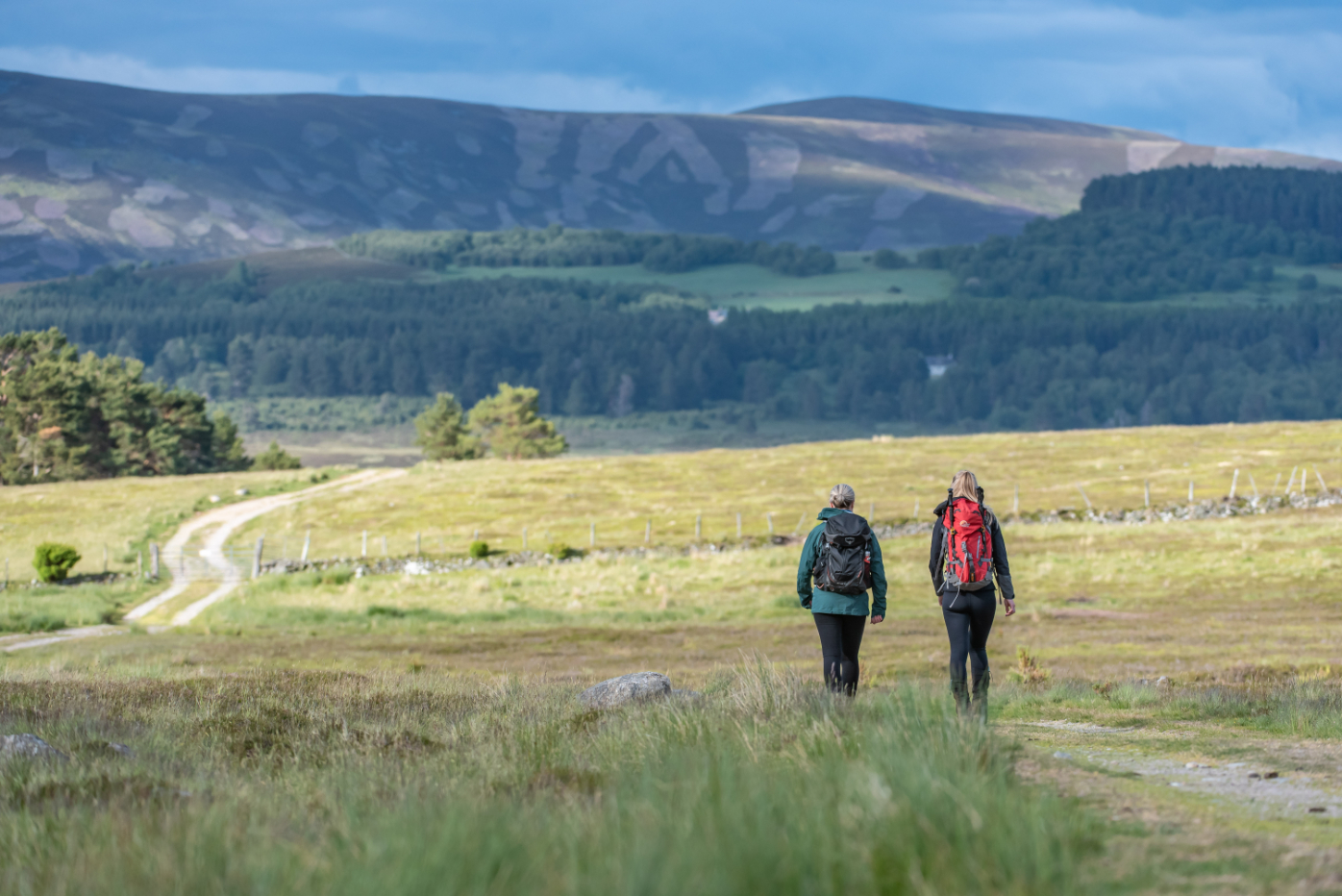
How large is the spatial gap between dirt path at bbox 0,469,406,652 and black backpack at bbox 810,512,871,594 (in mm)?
23043

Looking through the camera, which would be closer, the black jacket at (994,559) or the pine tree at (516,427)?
the black jacket at (994,559)

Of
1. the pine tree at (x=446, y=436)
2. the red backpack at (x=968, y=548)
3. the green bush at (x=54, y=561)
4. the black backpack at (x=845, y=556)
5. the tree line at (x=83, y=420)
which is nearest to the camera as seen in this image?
the red backpack at (x=968, y=548)

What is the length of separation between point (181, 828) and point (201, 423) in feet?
358

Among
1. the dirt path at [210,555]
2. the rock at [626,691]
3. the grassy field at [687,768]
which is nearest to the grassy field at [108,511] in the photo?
the dirt path at [210,555]

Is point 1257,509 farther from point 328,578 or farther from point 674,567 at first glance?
point 328,578

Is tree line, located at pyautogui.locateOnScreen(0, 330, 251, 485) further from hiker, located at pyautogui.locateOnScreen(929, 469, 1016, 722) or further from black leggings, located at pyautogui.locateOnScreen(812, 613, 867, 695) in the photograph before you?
hiker, located at pyautogui.locateOnScreen(929, 469, 1016, 722)

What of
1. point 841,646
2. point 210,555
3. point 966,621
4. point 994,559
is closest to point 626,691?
point 841,646

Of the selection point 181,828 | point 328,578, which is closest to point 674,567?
point 328,578

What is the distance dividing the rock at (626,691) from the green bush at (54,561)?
134 feet

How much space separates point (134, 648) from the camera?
94.7 ft

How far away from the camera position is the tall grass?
228 inches

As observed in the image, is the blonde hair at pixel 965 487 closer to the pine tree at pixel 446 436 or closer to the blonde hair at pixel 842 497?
the blonde hair at pixel 842 497

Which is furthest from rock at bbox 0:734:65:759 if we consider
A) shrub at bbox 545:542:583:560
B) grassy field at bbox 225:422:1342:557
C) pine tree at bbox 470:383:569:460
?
pine tree at bbox 470:383:569:460

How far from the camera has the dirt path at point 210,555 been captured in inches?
1352
